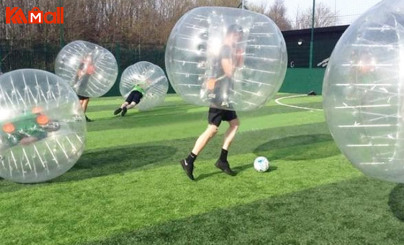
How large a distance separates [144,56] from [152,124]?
12.9 meters

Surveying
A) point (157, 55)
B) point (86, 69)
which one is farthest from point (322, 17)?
point (86, 69)

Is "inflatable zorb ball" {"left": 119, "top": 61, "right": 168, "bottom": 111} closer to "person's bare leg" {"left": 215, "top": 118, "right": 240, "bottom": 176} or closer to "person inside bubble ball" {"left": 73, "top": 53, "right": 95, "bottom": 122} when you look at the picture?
"person inside bubble ball" {"left": 73, "top": 53, "right": 95, "bottom": 122}

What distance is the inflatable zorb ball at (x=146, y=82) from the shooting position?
11.7 meters

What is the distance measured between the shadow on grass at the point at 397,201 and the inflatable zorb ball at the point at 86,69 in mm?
6804

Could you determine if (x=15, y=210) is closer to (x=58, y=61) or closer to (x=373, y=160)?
(x=373, y=160)

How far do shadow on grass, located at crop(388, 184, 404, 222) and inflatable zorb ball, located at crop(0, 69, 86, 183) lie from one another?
10.9 ft

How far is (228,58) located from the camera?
14.2 feet

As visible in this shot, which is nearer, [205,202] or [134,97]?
[205,202]

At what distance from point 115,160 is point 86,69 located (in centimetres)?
380

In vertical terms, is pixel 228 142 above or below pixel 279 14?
below

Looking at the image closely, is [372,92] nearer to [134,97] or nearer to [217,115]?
[217,115]

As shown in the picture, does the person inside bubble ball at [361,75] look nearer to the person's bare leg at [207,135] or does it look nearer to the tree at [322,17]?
the person's bare leg at [207,135]

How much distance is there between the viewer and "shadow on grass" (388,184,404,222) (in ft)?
12.7

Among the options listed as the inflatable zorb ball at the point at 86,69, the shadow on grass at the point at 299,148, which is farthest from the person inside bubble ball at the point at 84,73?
the shadow on grass at the point at 299,148
